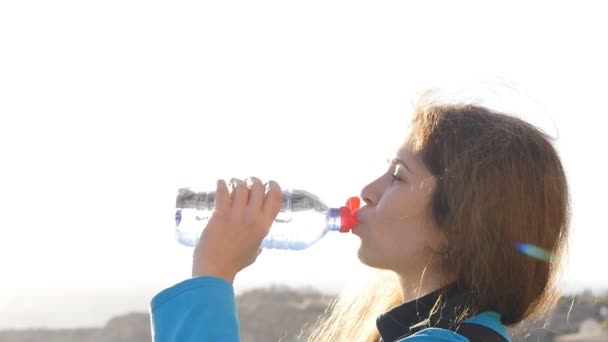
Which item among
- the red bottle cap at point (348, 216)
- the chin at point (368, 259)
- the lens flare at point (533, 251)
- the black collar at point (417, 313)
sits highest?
the red bottle cap at point (348, 216)

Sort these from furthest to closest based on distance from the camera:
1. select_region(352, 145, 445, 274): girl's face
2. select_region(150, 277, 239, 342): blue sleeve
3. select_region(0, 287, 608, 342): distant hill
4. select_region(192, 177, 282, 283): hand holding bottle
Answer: select_region(0, 287, 608, 342): distant hill, select_region(352, 145, 445, 274): girl's face, select_region(192, 177, 282, 283): hand holding bottle, select_region(150, 277, 239, 342): blue sleeve

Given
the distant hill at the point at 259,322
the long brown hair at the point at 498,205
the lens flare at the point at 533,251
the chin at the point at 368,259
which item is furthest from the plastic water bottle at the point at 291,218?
the distant hill at the point at 259,322

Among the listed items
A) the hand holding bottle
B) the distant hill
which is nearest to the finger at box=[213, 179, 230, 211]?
the hand holding bottle

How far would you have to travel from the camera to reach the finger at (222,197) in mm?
1703

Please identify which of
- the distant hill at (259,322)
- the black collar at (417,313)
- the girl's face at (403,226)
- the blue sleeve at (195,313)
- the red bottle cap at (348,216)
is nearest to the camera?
the blue sleeve at (195,313)

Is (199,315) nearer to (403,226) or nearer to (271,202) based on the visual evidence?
(271,202)

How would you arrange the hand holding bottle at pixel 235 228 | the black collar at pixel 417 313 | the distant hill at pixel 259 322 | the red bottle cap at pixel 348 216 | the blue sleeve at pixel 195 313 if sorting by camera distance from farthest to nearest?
1. the distant hill at pixel 259 322
2. the red bottle cap at pixel 348 216
3. the black collar at pixel 417 313
4. the hand holding bottle at pixel 235 228
5. the blue sleeve at pixel 195 313

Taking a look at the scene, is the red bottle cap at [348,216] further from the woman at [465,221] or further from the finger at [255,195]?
the finger at [255,195]

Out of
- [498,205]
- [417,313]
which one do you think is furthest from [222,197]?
[498,205]

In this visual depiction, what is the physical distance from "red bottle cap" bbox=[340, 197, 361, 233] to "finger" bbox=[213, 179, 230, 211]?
38 cm

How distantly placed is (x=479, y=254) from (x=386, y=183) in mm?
261

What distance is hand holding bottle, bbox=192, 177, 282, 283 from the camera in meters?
1.67

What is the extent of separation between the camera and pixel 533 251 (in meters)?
1.89

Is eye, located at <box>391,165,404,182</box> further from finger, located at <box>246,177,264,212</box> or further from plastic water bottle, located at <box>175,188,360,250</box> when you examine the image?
finger, located at <box>246,177,264,212</box>
